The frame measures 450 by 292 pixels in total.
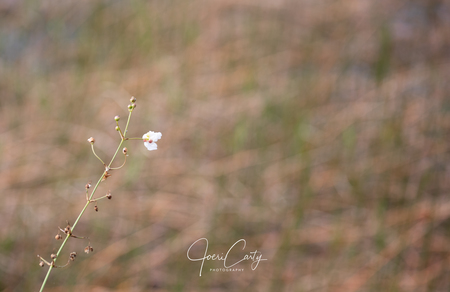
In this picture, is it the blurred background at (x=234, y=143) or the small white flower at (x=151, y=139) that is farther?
the blurred background at (x=234, y=143)

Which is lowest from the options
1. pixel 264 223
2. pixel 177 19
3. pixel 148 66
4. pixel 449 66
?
pixel 264 223

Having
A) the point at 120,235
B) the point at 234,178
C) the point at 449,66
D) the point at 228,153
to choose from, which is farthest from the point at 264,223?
the point at 449,66

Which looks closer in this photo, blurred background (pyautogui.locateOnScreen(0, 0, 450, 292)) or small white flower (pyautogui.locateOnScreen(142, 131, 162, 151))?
small white flower (pyautogui.locateOnScreen(142, 131, 162, 151))

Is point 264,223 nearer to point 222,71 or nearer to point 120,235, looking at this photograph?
point 120,235

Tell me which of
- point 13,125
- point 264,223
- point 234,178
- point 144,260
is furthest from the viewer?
point 13,125

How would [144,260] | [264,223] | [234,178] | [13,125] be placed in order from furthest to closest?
[13,125], [234,178], [264,223], [144,260]

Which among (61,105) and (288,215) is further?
(61,105)

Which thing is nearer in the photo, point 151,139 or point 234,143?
point 151,139

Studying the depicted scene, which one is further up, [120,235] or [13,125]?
[13,125]
